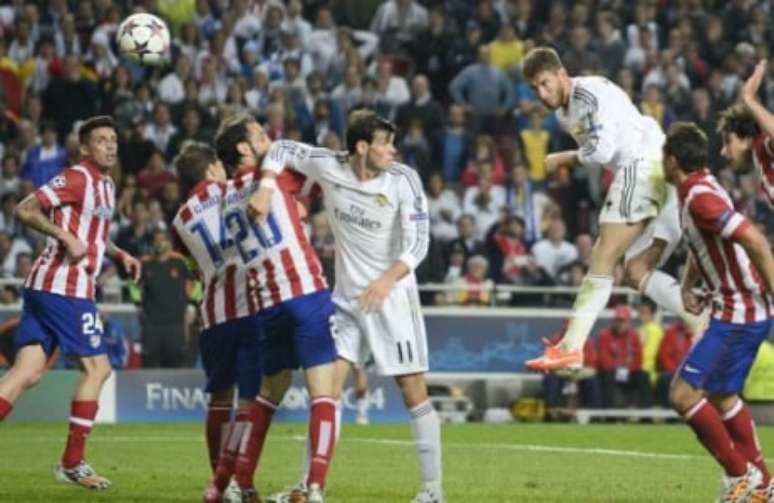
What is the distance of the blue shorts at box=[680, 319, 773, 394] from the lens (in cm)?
1277

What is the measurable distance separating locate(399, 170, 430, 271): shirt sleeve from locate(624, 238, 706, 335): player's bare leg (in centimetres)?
202

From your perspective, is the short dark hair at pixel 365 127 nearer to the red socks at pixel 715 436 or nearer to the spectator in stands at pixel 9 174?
the red socks at pixel 715 436

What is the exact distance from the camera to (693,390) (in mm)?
12789

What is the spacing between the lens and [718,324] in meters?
12.8

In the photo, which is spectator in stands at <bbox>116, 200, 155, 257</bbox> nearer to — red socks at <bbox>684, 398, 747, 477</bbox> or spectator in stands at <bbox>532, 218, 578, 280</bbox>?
spectator in stands at <bbox>532, 218, 578, 280</bbox>

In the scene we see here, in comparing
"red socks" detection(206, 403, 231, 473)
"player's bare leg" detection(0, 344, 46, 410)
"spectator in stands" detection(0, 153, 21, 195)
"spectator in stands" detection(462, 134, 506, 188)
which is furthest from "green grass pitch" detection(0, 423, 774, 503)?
"spectator in stands" detection(462, 134, 506, 188)

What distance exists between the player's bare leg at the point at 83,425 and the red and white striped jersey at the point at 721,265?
14.4 ft

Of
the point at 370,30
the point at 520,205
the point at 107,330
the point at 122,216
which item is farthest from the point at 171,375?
the point at 370,30

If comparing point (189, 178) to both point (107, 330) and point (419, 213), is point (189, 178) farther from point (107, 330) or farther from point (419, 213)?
point (107, 330)

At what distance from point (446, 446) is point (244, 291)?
6.21 m

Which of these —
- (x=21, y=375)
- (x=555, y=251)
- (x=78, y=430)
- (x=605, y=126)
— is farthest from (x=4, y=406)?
(x=555, y=251)

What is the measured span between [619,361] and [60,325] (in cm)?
1153

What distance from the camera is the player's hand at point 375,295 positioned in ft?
41.5

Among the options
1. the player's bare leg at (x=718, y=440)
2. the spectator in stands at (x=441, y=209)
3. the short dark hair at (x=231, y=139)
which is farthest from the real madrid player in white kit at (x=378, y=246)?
the spectator in stands at (x=441, y=209)
